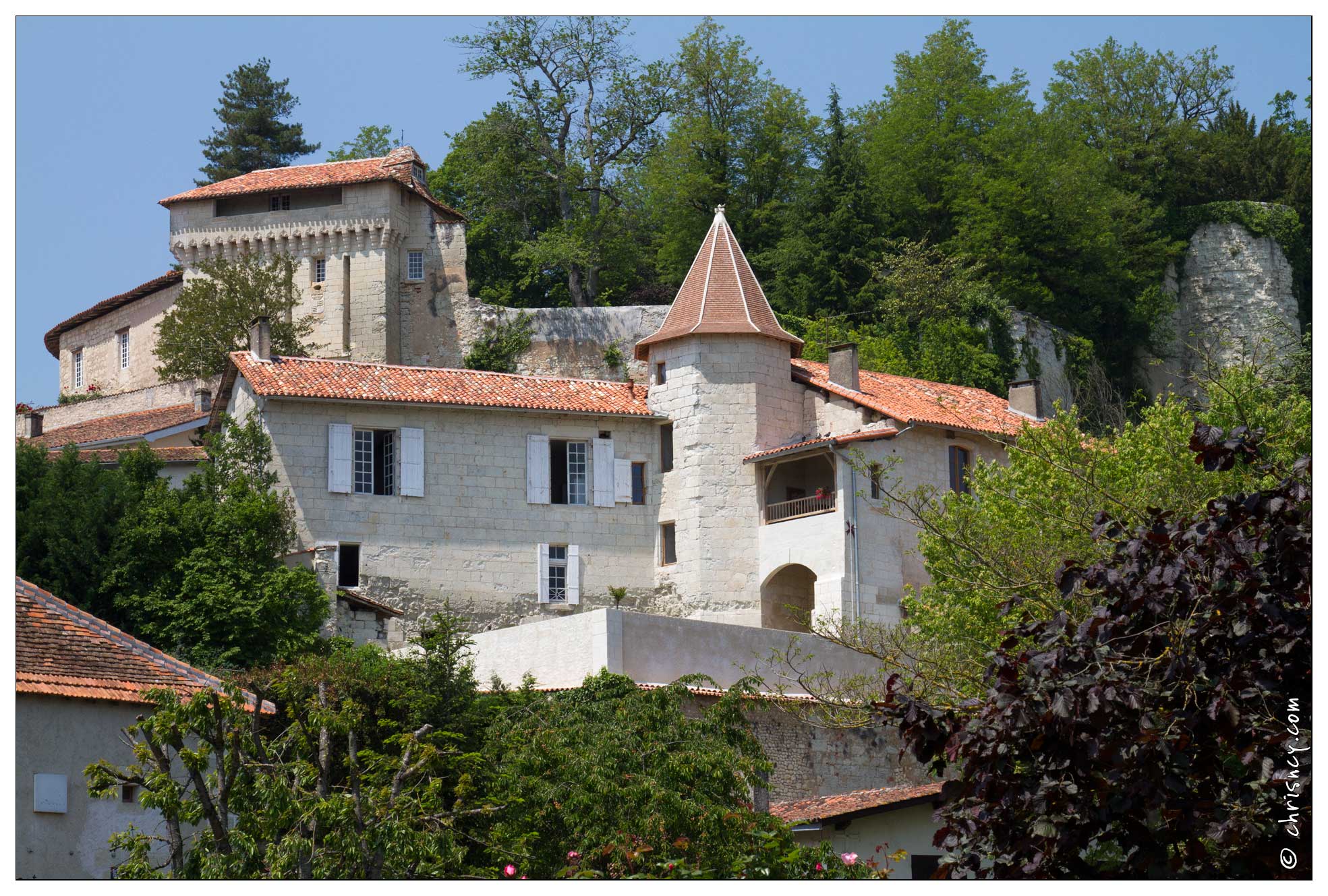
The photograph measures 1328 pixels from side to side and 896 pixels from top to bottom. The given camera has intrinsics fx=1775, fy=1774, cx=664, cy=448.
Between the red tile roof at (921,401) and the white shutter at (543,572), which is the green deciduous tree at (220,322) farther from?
the red tile roof at (921,401)

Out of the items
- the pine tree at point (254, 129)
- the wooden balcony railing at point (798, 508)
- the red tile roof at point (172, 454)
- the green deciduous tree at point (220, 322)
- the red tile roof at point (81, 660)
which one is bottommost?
the red tile roof at point (81, 660)

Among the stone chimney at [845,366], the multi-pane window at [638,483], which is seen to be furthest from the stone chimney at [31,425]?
the stone chimney at [845,366]

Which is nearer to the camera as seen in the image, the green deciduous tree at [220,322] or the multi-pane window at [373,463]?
the multi-pane window at [373,463]

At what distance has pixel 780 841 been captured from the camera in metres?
13.7

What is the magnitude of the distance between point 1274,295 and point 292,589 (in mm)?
36569

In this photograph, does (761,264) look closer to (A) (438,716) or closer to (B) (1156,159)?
(B) (1156,159)

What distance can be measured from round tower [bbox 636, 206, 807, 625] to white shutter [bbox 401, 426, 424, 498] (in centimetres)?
472

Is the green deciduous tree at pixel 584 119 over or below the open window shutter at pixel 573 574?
over

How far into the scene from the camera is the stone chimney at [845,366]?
34031mm

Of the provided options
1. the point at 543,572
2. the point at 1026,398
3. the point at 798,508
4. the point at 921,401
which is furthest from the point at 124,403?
the point at 1026,398

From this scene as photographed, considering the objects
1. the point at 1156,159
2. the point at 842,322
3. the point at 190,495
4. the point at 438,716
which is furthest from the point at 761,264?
the point at 438,716

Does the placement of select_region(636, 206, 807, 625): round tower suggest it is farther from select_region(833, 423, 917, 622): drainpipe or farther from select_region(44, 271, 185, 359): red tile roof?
select_region(44, 271, 185, 359): red tile roof

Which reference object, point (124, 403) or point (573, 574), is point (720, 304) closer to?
point (573, 574)

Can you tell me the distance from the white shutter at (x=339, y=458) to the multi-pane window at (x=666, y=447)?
6.09 meters
